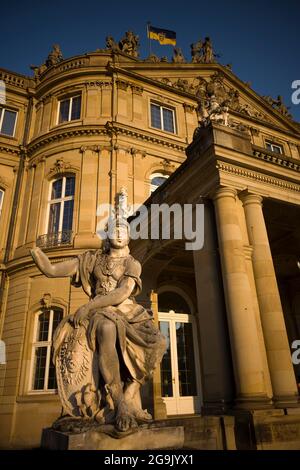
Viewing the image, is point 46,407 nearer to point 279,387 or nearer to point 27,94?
point 279,387

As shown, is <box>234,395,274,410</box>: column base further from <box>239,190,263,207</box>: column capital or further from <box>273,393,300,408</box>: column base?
<box>239,190,263,207</box>: column capital

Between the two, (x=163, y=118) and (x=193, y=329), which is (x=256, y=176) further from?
(x=163, y=118)

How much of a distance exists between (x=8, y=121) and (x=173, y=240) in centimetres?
1375

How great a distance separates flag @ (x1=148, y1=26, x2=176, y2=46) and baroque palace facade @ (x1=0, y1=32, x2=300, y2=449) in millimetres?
946

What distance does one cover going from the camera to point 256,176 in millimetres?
8352

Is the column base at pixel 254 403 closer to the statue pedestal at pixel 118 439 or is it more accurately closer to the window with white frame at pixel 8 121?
the statue pedestal at pixel 118 439

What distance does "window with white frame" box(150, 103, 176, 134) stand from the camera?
18.9 m

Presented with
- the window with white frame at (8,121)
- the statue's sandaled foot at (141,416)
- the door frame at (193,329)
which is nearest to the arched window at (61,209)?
the window with white frame at (8,121)

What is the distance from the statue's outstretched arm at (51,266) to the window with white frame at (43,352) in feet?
32.8

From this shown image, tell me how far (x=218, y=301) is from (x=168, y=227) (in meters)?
3.61

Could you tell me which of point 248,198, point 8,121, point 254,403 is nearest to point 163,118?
point 8,121

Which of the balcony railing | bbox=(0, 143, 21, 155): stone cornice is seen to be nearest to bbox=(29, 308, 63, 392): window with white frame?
the balcony railing

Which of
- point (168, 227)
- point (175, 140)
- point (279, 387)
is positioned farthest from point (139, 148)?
point (279, 387)

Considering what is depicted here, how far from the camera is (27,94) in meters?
19.3
